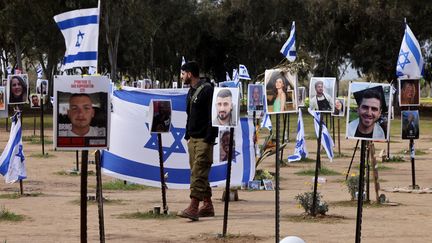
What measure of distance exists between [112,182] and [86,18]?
9.24 metres

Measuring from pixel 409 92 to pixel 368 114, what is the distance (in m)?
8.17

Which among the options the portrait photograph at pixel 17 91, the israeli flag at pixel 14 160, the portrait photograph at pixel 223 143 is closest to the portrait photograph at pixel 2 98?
the portrait photograph at pixel 17 91

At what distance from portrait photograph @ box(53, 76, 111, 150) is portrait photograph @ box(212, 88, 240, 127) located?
124 inches

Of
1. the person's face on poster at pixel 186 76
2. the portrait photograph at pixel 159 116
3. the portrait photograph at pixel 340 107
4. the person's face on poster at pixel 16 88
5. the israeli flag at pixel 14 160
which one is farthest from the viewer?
the portrait photograph at pixel 340 107

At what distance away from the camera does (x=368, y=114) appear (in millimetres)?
8383

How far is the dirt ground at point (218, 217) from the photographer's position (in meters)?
10.4

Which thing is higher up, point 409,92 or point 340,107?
point 409,92

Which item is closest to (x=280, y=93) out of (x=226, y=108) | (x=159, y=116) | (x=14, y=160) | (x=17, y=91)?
(x=226, y=108)

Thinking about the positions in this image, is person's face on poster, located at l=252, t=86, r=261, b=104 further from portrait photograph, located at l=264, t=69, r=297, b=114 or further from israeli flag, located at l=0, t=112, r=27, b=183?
portrait photograph, located at l=264, t=69, r=297, b=114

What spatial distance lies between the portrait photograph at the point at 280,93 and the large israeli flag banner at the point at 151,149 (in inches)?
176

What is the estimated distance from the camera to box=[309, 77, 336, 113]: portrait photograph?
14320mm

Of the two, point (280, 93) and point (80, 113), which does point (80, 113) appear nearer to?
point (80, 113)

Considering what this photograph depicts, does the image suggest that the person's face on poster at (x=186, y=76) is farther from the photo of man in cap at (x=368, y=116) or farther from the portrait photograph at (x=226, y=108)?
the photo of man in cap at (x=368, y=116)

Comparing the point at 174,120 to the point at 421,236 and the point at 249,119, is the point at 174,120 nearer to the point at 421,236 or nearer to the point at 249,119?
the point at 249,119
